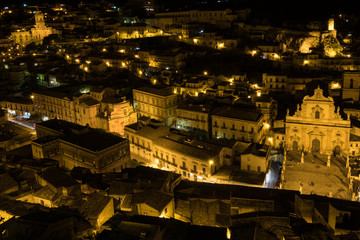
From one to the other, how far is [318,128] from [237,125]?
32.1ft

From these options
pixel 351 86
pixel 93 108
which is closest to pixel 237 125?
pixel 351 86

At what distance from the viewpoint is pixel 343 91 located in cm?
4881

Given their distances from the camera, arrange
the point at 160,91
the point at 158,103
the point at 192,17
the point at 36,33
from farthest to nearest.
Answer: the point at 192,17, the point at 36,33, the point at 160,91, the point at 158,103

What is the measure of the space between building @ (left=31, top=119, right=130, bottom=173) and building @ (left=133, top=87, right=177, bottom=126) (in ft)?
37.7

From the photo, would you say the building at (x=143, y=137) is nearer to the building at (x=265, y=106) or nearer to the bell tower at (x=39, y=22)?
the building at (x=265, y=106)

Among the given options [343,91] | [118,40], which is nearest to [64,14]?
[118,40]

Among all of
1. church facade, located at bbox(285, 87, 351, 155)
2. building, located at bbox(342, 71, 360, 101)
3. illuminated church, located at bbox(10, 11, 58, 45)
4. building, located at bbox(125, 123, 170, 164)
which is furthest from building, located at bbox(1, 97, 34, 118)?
building, located at bbox(342, 71, 360, 101)

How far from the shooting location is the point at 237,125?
1719 inches

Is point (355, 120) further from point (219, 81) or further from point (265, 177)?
point (219, 81)

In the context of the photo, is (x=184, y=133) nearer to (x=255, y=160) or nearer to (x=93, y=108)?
(x=255, y=160)

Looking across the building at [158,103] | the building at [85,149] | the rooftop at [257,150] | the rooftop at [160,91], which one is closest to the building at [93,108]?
the building at [158,103]

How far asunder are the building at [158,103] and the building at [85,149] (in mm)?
11488

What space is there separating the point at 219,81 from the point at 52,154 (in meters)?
30.4

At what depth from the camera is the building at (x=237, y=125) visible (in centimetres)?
4256
